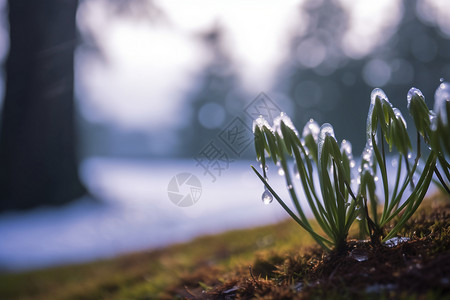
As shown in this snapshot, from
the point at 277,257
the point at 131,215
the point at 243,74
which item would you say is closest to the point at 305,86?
the point at 243,74

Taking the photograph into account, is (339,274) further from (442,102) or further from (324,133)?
(442,102)

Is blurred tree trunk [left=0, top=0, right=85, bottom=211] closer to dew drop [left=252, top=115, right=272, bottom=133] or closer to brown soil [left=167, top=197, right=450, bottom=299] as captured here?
brown soil [left=167, top=197, right=450, bottom=299]

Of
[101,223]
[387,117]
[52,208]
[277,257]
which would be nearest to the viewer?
[387,117]

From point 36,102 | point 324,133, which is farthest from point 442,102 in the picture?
point 36,102

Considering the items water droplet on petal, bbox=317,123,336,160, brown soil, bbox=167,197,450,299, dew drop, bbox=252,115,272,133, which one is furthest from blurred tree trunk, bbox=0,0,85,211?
water droplet on petal, bbox=317,123,336,160

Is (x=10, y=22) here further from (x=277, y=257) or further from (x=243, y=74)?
(x=243, y=74)

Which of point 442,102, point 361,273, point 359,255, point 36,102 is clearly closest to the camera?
point 442,102

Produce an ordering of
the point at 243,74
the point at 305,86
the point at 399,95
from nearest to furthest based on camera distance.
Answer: the point at 399,95
the point at 305,86
the point at 243,74

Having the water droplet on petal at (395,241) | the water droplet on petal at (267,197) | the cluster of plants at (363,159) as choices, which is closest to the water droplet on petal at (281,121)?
the cluster of plants at (363,159)
